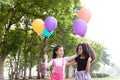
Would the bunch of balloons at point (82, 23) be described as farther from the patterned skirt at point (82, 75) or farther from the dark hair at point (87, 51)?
the patterned skirt at point (82, 75)

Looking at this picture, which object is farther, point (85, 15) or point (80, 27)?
point (85, 15)

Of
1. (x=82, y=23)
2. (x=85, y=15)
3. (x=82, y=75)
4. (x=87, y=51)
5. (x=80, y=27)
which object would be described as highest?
(x=85, y=15)

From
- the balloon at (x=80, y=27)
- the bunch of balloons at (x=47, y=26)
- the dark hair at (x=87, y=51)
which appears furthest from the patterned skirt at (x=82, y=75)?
the bunch of balloons at (x=47, y=26)

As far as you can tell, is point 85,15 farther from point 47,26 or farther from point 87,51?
point 87,51

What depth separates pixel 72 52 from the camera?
40312 mm

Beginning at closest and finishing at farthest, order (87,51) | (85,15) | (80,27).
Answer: (87,51) → (80,27) → (85,15)

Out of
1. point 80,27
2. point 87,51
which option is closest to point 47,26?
point 80,27

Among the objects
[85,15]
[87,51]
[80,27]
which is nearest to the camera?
[87,51]

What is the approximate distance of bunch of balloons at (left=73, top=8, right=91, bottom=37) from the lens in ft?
30.6

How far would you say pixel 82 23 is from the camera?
934 centimetres

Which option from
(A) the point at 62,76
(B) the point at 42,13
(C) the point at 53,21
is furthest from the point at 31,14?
(A) the point at 62,76

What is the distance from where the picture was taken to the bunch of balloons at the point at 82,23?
367 inches

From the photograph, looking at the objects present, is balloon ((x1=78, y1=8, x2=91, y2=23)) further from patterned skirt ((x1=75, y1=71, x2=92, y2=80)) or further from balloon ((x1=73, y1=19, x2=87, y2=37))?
patterned skirt ((x1=75, y1=71, x2=92, y2=80))

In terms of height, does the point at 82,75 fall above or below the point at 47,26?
below
